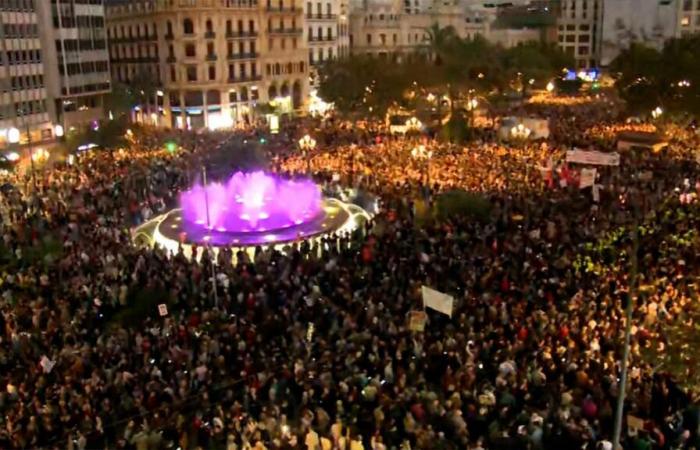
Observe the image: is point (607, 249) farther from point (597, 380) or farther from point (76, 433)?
point (76, 433)

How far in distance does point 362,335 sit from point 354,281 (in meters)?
3.93

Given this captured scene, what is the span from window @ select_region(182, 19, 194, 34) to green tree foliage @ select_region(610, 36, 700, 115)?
36.5 m

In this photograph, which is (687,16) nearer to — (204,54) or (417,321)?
(204,54)

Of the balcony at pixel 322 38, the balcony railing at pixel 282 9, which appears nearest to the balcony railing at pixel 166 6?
the balcony railing at pixel 282 9

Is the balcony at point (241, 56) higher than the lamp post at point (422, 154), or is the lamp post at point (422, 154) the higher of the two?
the balcony at point (241, 56)

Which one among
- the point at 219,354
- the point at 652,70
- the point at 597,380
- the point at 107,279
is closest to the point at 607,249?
the point at 597,380


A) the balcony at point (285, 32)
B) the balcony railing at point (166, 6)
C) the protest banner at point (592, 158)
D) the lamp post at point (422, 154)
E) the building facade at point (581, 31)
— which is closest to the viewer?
the protest banner at point (592, 158)

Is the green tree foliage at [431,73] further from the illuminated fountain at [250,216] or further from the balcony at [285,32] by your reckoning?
Answer: the illuminated fountain at [250,216]

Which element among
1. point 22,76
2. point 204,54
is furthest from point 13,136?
point 204,54

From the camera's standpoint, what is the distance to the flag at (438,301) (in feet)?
52.4

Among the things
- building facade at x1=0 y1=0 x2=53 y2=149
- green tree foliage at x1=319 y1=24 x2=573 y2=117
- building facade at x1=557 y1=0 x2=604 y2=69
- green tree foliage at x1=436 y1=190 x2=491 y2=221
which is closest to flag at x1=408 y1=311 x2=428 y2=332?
green tree foliage at x1=436 y1=190 x2=491 y2=221

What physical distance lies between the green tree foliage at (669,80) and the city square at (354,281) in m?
0.20

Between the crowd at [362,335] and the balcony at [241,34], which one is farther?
the balcony at [241,34]

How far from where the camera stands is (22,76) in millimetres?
52156
